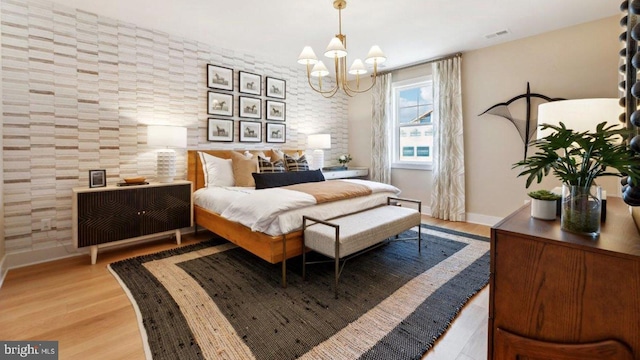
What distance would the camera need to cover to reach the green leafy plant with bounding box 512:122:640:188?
824mm

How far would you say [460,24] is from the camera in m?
3.17

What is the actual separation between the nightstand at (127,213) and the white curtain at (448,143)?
3571 millimetres

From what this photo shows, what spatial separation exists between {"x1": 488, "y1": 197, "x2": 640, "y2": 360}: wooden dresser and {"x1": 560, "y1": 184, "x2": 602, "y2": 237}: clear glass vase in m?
0.04

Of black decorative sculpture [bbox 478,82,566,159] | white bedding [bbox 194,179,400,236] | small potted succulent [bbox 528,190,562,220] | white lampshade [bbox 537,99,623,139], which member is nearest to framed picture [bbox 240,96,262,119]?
white bedding [bbox 194,179,400,236]

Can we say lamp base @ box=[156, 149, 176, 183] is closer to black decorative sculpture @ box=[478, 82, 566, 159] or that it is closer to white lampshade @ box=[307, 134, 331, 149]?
white lampshade @ box=[307, 134, 331, 149]

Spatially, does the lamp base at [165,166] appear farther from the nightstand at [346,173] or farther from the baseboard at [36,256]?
the nightstand at [346,173]

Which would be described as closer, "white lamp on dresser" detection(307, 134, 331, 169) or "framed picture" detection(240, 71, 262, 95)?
"framed picture" detection(240, 71, 262, 95)

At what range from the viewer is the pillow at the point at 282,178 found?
3.08 m

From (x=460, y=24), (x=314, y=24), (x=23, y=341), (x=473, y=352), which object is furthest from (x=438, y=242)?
(x=23, y=341)

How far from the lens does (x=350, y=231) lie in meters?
2.21

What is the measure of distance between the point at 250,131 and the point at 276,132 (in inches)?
18.5

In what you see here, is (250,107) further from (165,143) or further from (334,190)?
(334,190)

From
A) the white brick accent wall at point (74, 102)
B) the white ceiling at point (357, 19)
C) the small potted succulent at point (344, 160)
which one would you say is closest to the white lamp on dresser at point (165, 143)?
the white brick accent wall at point (74, 102)

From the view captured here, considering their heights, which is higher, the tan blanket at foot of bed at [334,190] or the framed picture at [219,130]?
the framed picture at [219,130]
